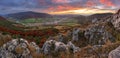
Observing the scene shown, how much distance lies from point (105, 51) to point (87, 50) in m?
2.11

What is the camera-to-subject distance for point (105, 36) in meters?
41.2

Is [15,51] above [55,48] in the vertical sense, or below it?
above

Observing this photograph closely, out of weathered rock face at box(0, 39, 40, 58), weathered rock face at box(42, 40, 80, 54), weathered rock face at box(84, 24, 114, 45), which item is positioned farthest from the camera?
weathered rock face at box(84, 24, 114, 45)

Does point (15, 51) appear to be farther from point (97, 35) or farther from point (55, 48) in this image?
point (97, 35)

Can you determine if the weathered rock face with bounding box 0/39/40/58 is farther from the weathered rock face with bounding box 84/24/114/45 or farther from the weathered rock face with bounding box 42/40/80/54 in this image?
the weathered rock face with bounding box 84/24/114/45

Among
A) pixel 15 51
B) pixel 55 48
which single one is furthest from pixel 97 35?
pixel 15 51

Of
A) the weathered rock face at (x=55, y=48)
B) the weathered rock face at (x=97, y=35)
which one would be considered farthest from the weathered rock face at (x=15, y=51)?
the weathered rock face at (x=97, y=35)

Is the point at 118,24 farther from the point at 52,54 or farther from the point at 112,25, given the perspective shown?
the point at 52,54

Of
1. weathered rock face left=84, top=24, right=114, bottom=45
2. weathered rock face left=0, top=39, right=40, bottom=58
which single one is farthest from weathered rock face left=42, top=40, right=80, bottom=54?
weathered rock face left=84, top=24, right=114, bottom=45

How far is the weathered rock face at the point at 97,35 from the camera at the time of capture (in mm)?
40812

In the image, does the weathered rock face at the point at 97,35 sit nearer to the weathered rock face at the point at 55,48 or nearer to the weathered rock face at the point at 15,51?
the weathered rock face at the point at 55,48

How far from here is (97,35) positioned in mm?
44094

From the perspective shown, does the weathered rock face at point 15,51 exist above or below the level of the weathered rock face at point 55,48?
above

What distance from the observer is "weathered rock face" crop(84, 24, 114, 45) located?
4081 centimetres
